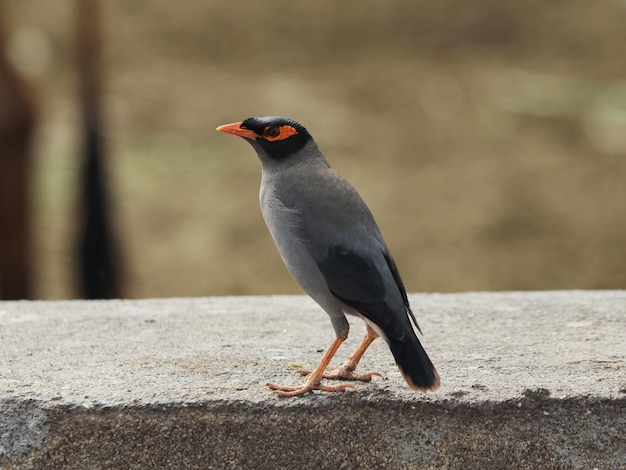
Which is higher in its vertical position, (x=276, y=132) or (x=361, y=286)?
(x=276, y=132)

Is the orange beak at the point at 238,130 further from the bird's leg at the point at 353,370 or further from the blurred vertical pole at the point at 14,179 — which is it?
the blurred vertical pole at the point at 14,179

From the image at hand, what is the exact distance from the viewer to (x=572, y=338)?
11.0 feet

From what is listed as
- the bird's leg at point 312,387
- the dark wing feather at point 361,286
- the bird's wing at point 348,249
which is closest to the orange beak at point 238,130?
the bird's wing at point 348,249

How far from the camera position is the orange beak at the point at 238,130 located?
2.88 m

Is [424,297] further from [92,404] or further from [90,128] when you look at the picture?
[90,128]

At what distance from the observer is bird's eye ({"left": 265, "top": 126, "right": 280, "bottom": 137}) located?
2908 millimetres

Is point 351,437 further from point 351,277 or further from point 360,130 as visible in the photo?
point 360,130

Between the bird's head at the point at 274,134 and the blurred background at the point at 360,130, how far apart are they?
16.3 ft

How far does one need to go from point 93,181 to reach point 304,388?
18.6ft

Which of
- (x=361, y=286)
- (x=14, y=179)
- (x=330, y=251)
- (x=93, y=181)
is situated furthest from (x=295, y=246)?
(x=93, y=181)

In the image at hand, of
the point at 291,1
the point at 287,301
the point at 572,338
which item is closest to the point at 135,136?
the point at 291,1

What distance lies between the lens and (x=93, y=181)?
8211 millimetres

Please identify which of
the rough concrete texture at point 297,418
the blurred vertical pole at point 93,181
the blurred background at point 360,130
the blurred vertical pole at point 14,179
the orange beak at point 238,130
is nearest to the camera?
the rough concrete texture at point 297,418

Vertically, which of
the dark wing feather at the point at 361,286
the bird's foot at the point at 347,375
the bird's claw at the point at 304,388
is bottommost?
the bird's foot at the point at 347,375
